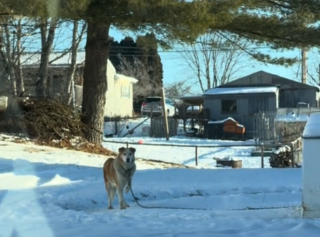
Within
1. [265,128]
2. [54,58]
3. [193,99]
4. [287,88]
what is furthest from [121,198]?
[193,99]

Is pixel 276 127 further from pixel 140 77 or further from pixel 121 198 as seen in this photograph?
pixel 140 77

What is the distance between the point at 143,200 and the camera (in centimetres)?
1082

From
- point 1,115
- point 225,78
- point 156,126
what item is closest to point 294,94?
point 156,126

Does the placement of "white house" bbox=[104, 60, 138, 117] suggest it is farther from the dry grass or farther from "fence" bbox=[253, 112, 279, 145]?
the dry grass

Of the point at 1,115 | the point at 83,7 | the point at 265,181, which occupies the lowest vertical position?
the point at 265,181

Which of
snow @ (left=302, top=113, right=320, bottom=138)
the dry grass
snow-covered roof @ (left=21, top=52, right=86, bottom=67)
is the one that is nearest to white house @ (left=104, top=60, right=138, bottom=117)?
snow-covered roof @ (left=21, top=52, right=86, bottom=67)

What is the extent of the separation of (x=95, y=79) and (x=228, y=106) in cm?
2616

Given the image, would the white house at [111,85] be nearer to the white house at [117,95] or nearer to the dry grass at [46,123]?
the white house at [117,95]

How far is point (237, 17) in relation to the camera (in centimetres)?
1648

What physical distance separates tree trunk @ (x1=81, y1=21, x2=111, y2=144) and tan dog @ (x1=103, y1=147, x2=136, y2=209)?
714 cm

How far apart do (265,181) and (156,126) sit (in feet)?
87.0

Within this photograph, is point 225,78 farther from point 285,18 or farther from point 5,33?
point 285,18

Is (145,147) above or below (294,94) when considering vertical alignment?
below

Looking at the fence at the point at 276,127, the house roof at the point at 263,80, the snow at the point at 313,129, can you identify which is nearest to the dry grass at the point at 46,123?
the snow at the point at 313,129
